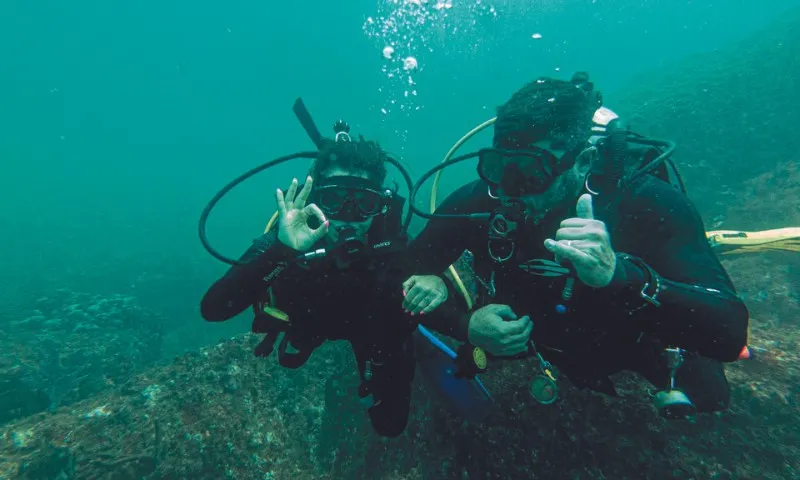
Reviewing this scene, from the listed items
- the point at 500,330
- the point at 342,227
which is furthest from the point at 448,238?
the point at 500,330

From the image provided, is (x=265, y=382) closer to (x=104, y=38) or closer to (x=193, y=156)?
(x=104, y=38)

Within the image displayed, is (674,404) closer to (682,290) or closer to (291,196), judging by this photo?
(682,290)

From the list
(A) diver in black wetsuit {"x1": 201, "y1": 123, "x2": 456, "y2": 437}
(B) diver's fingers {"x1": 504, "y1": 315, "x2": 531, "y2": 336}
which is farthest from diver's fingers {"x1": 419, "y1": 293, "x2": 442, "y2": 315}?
(B) diver's fingers {"x1": 504, "y1": 315, "x2": 531, "y2": 336}

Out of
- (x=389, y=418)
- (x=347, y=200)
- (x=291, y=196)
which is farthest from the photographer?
(x=389, y=418)

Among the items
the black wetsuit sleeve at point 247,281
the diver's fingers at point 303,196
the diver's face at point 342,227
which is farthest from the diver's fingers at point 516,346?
the diver's fingers at point 303,196

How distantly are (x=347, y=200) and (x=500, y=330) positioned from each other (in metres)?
2.09

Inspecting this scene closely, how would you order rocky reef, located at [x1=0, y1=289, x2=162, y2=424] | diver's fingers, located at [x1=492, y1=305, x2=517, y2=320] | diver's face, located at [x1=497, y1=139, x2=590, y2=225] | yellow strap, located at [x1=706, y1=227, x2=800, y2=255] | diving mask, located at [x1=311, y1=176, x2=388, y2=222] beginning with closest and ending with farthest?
diver's fingers, located at [x1=492, y1=305, x2=517, y2=320] < diver's face, located at [x1=497, y1=139, x2=590, y2=225] < diving mask, located at [x1=311, y1=176, x2=388, y2=222] < yellow strap, located at [x1=706, y1=227, x2=800, y2=255] < rocky reef, located at [x1=0, y1=289, x2=162, y2=424]

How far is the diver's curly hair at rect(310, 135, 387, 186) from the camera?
3.88m

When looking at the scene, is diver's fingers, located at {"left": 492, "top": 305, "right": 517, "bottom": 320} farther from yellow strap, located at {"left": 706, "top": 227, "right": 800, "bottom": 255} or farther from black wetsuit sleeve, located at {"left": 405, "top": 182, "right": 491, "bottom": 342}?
yellow strap, located at {"left": 706, "top": 227, "right": 800, "bottom": 255}

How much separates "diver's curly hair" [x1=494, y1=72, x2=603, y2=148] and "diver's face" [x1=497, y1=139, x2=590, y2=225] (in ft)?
0.91

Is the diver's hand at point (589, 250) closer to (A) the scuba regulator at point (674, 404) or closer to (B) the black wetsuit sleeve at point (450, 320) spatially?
(B) the black wetsuit sleeve at point (450, 320)

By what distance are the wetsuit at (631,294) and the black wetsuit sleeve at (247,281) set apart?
4.72 feet

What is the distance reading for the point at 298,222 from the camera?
317cm

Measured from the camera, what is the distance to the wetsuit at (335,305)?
3369 mm
